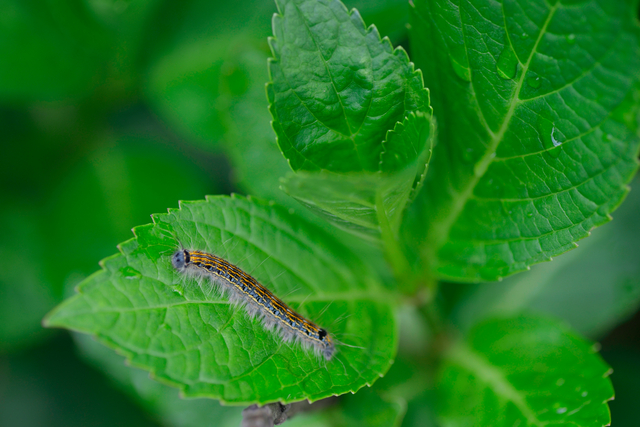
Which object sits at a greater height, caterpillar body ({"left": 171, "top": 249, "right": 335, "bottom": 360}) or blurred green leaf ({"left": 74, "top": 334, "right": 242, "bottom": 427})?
caterpillar body ({"left": 171, "top": 249, "right": 335, "bottom": 360})

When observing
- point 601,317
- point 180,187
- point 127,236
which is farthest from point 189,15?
point 601,317

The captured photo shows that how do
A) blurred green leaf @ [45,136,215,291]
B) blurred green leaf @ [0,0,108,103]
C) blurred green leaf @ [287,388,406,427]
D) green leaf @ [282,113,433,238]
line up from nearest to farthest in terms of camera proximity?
green leaf @ [282,113,433,238] < blurred green leaf @ [287,388,406,427] < blurred green leaf @ [0,0,108,103] < blurred green leaf @ [45,136,215,291]

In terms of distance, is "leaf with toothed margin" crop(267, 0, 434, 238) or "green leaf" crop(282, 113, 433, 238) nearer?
"green leaf" crop(282, 113, 433, 238)

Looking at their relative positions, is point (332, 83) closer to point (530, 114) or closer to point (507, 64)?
point (507, 64)

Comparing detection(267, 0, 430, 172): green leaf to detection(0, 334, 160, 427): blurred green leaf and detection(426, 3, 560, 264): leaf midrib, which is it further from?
detection(0, 334, 160, 427): blurred green leaf

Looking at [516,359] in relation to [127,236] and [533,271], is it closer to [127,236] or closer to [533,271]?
[533,271]

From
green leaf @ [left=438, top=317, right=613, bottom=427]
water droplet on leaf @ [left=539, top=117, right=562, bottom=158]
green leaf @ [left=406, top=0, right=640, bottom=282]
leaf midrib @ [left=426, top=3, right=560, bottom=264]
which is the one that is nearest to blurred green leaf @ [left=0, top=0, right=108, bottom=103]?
green leaf @ [left=406, top=0, right=640, bottom=282]

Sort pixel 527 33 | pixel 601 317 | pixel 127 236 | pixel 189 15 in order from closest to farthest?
pixel 527 33, pixel 601 317, pixel 127 236, pixel 189 15
